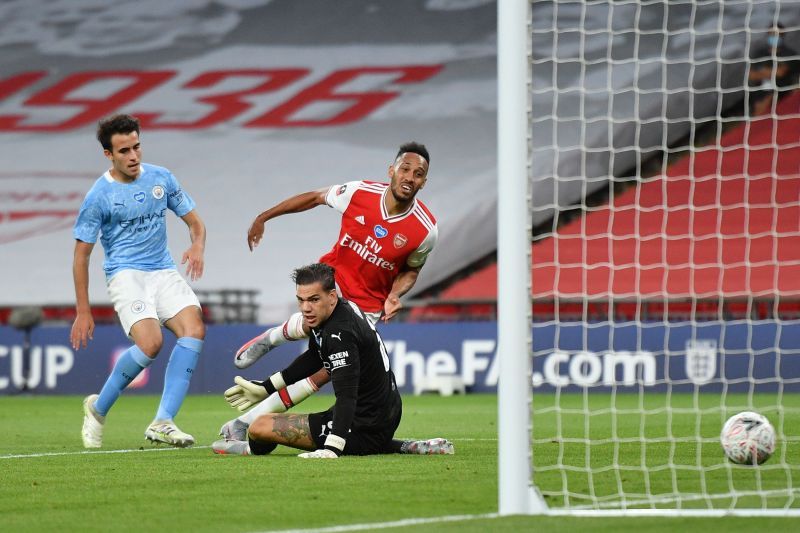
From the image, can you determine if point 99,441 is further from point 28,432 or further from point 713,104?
point 713,104

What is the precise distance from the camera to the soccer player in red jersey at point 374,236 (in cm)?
739

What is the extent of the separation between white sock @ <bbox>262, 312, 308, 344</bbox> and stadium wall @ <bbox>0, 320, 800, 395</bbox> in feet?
24.3

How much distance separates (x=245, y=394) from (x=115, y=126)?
1.73 meters

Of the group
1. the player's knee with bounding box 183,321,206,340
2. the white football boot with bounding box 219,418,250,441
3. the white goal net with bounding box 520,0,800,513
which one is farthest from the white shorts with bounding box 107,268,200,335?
the white goal net with bounding box 520,0,800,513

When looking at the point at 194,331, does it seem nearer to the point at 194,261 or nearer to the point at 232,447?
the point at 194,261

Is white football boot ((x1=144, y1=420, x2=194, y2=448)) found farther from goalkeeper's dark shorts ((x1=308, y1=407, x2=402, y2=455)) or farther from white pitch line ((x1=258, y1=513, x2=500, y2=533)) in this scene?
white pitch line ((x1=258, y1=513, x2=500, y2=533))

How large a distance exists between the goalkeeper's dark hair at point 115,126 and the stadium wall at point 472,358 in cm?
792

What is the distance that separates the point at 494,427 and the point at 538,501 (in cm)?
505

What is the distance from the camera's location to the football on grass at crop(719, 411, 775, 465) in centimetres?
582

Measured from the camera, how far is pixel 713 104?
19.9 meters

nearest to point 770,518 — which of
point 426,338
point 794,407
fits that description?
point 794,407

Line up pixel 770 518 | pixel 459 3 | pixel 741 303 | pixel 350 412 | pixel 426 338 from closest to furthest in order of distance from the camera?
pixel 770 518
pixel 350 412
pixel 426 338
pixel 741 303
pixel 459 3

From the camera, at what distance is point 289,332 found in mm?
7336

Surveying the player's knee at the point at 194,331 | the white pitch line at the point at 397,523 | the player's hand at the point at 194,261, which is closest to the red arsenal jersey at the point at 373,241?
the player's hand at the point at 194,261
